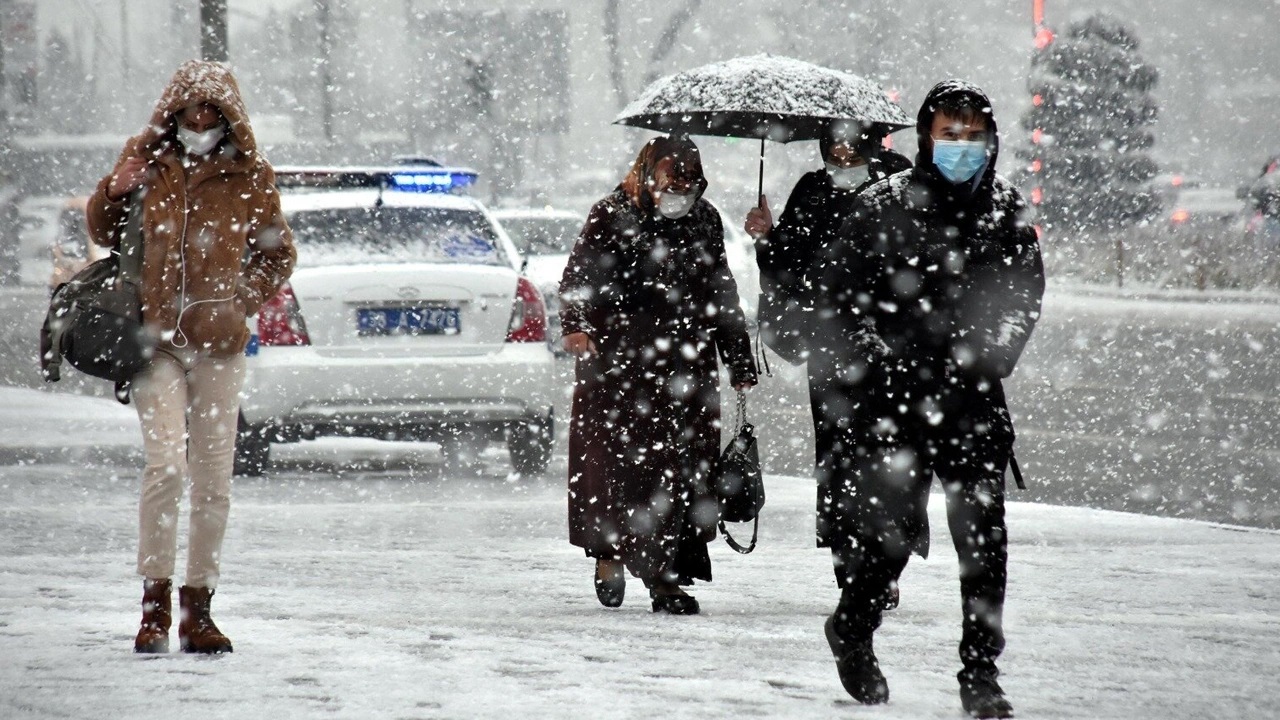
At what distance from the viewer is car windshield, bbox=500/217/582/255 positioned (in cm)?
1853

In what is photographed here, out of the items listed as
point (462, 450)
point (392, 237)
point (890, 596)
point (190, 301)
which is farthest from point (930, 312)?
point (462, 450)

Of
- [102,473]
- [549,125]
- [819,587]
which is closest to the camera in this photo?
[819,587]

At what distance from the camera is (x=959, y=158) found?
4.73 m

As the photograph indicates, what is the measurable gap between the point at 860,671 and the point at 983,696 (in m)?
0.34

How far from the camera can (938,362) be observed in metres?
4.75

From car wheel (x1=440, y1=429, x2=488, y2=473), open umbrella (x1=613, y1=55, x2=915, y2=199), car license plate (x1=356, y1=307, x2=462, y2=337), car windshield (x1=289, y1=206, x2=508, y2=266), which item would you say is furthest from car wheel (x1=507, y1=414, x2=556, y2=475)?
open umbrella (x1=613, y1=55, x2=915, y2=199)

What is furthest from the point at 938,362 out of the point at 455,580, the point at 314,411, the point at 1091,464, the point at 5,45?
the point at 5,45

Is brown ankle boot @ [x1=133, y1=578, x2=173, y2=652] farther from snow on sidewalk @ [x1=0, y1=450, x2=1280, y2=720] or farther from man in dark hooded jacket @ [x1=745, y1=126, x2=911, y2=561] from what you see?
man in dark hooded jacket @ [x1=745, y1=126, x2=911, y2=561]

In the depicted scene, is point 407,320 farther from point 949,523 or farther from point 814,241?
point 949,523

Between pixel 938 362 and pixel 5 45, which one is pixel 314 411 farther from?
pixel 5 45

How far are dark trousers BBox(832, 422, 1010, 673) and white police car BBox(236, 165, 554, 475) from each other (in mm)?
5280

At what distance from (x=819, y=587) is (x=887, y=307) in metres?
2.38

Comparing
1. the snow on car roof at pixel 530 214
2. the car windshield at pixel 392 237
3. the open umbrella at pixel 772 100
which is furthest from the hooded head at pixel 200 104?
the snow on car roof at pixel 530 214

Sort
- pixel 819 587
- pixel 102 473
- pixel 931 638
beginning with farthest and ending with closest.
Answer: pixel 102 473
pixel 819 587
pixel 931 638
